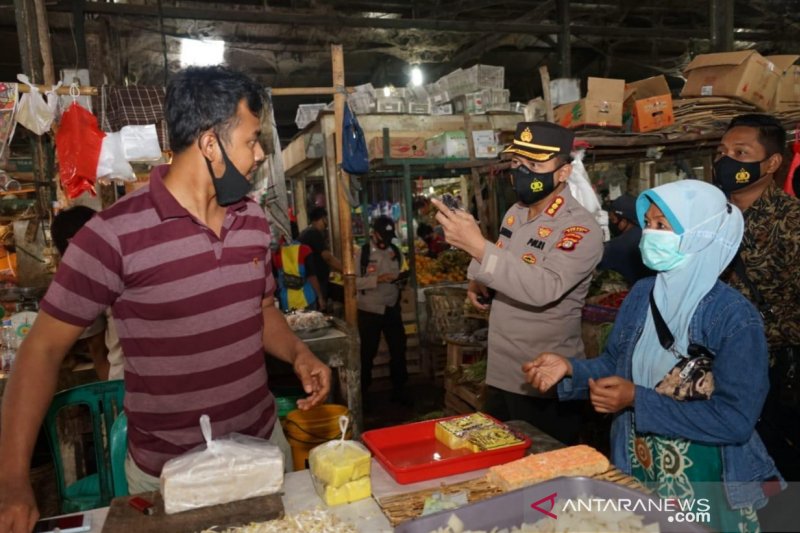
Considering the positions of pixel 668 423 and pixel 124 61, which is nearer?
pixel 668 423

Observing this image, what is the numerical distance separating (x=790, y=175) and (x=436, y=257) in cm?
567

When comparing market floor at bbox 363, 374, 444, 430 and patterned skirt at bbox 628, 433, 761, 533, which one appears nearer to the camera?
patterned skirt at bbox 628, 433, 761, 533

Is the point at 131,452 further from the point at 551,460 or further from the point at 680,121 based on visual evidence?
the point at 680,121

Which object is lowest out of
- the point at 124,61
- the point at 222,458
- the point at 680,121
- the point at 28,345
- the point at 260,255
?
the point at 222,458

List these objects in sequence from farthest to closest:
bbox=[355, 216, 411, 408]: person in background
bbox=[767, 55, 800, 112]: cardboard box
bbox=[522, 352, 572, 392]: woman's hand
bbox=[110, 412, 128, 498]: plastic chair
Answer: bbox=[355, 216, 411, 408]: person in background → bbox=[767, 55, 800, 112]: cardboard box → bbox=[110, 412, 128, 498]: plastic chair → bbox=[522, 352, 572, 392]: woman's hand

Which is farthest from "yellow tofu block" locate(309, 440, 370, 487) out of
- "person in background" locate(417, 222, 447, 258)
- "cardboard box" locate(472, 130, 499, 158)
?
"person in background" locate(417, 222, 447, 258)

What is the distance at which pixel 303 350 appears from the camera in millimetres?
2113

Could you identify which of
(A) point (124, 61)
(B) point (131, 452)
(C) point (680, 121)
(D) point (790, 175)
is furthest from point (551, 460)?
(A) point (124, 61)

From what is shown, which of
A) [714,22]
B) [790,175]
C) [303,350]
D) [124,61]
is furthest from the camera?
[124,61]

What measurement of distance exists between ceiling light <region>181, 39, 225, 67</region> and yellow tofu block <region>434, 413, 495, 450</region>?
6.53m

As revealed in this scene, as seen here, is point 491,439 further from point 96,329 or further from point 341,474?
point 96,329

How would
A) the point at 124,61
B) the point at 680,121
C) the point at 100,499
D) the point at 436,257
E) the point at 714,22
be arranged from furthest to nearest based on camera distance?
the point at 436,257 < the point at 124,61 < the point at 714,22 < the point at 680,121 < the point at 100,499

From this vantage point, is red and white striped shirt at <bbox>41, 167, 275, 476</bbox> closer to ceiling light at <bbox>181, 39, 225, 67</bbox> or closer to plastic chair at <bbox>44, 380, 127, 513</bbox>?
plastic chair at <bbox>44, 380, 127, 513</bbox>

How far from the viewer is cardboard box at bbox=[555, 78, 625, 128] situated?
5266 mm
